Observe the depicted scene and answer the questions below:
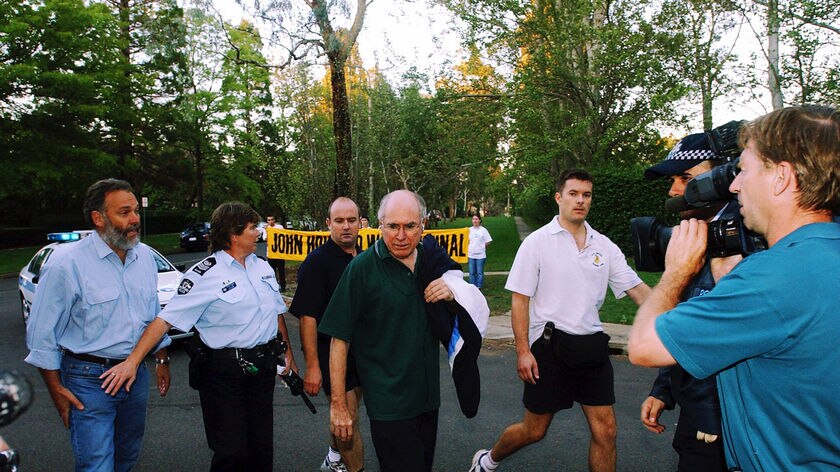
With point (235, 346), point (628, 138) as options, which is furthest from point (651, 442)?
point (628, 138)

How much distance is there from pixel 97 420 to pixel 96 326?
0.48 meters

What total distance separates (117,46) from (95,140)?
4.22 metres

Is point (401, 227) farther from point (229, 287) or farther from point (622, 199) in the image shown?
point (622, 199)

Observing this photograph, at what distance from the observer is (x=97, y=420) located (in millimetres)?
2865

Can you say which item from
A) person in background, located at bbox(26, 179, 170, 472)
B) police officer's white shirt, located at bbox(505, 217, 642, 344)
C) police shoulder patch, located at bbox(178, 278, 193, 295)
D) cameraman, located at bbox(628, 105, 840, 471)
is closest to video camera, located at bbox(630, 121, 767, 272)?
cameraman, located at bbox(628, 105, 840, 471)

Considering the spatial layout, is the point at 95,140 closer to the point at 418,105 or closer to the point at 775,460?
the point at 418,105

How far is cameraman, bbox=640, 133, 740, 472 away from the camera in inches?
85.0

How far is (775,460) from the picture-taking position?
1.43 meters

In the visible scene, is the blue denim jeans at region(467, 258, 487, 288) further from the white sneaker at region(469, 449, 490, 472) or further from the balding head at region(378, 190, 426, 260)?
the balding head at region(378, 190, 426, 260)

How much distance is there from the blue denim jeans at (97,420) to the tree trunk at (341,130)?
34.8 feet

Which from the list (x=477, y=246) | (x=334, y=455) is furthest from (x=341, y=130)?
(x=334, y=455)

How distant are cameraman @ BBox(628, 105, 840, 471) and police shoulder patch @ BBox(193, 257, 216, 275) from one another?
8.27 ft

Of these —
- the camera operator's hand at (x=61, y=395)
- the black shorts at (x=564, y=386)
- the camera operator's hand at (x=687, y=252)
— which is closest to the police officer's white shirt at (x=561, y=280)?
the black shorts at (x=564, y=386)

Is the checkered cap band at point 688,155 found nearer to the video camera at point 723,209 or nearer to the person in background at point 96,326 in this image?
the video camera at point 723,209
